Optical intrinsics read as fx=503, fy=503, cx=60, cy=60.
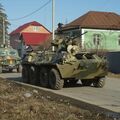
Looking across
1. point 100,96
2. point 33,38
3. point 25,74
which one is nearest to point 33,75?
point 25,74

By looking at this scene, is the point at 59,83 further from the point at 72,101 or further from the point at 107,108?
the point at 107,108

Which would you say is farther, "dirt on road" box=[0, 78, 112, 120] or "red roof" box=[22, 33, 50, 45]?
"red roof" box=[22, 33, 50, 45]

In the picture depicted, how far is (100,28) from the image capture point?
60125 millimetres

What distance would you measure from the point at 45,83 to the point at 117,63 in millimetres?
12598

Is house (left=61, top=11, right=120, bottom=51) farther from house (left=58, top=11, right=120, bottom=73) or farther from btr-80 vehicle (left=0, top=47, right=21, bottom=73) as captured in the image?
btr-80 vehicle (left=0, top=47, right=21, bottom=73)

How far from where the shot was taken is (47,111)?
38.4 feet

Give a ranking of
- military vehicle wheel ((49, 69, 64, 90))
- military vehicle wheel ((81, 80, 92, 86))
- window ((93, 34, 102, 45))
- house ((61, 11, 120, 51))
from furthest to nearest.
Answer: window ((93, 34, 102, 45))
house ((61, 11, 120, 51))
military vehicle wheel ((81, 80, 92, 86))
military vehicle wheel ((49, 69, 64, 90))

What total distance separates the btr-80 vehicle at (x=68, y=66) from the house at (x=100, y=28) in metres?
38.0

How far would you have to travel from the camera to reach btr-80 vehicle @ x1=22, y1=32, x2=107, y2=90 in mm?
18250

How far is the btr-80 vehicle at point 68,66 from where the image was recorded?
18250 mm

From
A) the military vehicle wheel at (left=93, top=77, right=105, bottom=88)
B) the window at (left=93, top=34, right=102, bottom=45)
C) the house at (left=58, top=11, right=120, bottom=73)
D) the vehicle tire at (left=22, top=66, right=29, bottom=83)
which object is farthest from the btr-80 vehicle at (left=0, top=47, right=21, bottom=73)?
the window at (left=93, top=34, right=102, bottom=45)

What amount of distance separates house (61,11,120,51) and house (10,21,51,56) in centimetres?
2945

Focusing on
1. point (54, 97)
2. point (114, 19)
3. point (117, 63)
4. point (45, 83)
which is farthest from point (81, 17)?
point (54, 97)

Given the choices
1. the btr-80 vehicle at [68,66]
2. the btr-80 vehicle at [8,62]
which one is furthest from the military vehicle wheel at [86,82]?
the btr-80 vehicle at [8,62]
